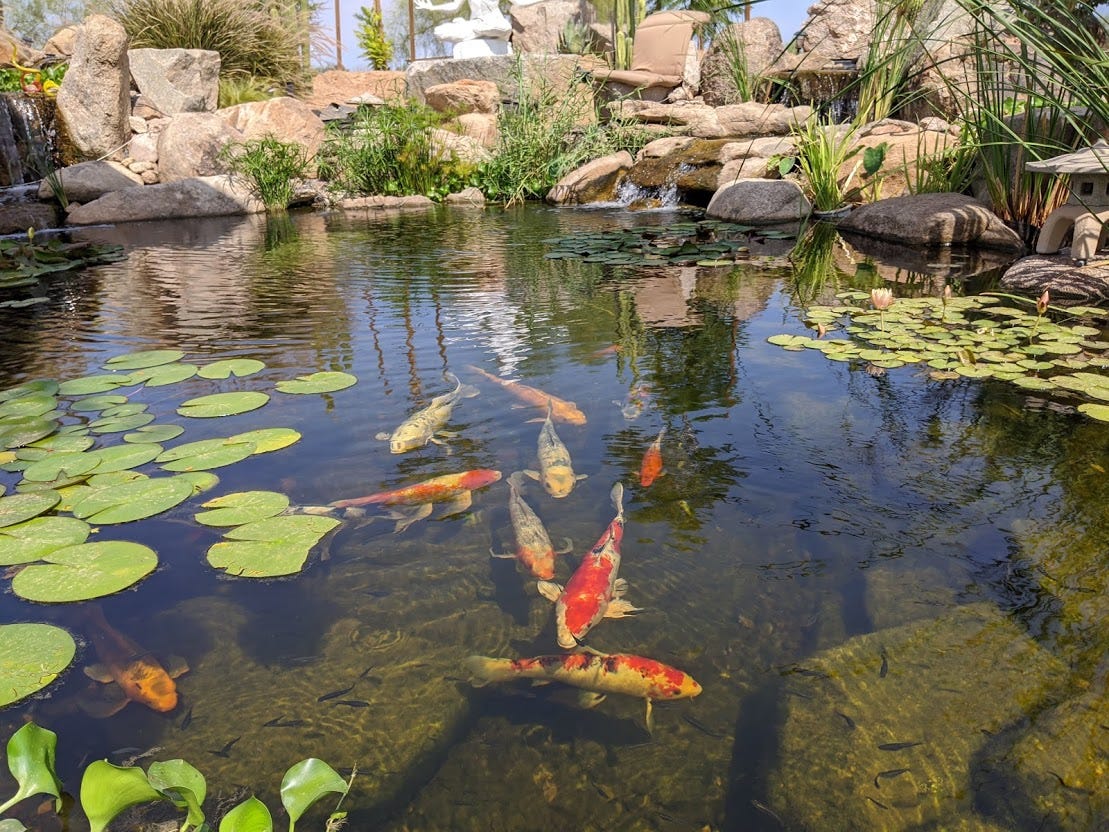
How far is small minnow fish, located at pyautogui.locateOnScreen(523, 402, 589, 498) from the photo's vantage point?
83.9 inches

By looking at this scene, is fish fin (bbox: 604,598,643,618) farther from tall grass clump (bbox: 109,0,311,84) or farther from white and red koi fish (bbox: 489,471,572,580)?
tall grass clump (bbox: 109,0,311,84)

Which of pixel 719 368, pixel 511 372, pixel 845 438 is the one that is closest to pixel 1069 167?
pixel 719 368

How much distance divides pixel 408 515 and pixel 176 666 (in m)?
0.68

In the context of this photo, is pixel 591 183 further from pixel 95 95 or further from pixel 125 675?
pixel 125 675

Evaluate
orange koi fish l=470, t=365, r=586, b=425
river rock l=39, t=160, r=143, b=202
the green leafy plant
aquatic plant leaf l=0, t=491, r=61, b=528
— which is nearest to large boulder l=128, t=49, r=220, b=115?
the green leafy plant

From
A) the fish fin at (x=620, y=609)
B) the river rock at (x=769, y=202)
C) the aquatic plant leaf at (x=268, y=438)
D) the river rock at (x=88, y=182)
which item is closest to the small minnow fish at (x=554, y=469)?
the fish fin at (x=620, y=609)

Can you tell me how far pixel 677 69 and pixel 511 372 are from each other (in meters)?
14.2

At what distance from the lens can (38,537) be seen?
6.05 feet

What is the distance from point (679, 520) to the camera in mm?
1965

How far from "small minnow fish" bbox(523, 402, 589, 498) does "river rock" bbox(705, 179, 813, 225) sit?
6.26 m

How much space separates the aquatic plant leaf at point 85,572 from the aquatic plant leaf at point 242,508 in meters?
0.17

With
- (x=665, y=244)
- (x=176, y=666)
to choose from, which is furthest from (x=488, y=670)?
(x=665, y=244)

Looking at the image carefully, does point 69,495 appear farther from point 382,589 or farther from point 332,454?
point 382,589

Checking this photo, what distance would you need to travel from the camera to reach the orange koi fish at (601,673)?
1.38 meters
